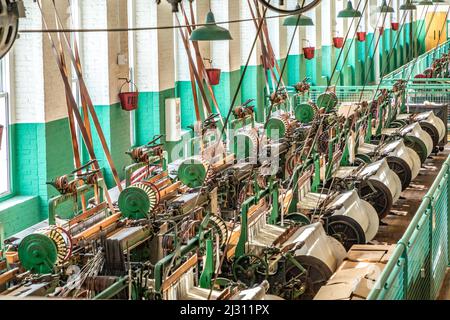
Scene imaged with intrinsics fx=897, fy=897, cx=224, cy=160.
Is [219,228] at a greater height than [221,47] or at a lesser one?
lesser

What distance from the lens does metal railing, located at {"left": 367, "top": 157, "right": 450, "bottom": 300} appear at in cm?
483

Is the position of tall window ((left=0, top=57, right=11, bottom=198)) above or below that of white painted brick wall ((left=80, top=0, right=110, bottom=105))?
below

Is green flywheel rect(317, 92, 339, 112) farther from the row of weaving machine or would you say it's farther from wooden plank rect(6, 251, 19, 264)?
wooden plank rect(6, 251, 19, 264)

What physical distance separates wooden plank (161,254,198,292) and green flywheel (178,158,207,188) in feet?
8.18

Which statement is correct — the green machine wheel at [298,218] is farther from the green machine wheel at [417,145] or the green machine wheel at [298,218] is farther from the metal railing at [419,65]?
the metal railing at [419,65]

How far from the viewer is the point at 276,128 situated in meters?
13.2

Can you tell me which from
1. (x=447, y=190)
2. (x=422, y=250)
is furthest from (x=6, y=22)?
(x=447, y=190)

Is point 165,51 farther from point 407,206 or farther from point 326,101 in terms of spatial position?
point 407,206

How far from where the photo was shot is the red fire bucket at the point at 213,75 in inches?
607

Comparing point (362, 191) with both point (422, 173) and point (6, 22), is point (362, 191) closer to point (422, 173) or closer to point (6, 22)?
point (422, 173)

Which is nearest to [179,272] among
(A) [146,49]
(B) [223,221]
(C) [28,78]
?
(B) [223,221]

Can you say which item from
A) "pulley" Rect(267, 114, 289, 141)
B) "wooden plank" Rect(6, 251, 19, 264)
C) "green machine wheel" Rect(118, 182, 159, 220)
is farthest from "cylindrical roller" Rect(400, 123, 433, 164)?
"wooden plank" Rect(6, 251, 19, 264)

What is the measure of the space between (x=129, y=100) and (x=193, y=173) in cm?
329

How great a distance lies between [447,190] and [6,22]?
5.31 metres
